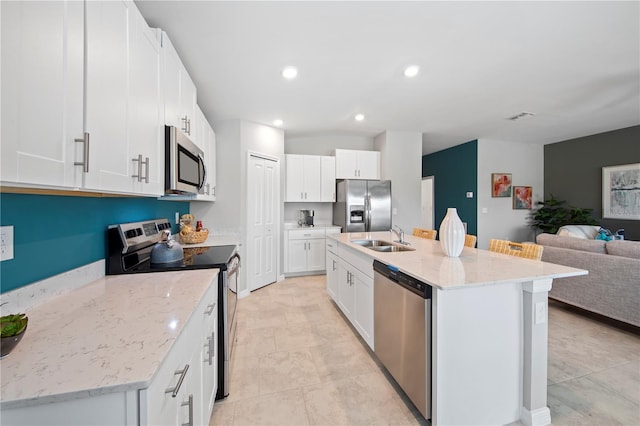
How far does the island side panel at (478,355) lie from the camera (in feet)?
4.47

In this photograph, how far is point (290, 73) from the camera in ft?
8.61

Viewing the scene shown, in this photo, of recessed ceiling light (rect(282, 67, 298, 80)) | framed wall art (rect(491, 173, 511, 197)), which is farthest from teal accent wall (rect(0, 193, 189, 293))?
framed wall art (rect(491, 173, 511, 197))

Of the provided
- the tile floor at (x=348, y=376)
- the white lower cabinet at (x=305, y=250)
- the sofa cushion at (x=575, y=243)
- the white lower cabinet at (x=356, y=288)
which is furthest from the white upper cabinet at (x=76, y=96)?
the sofa cushion at (x=575, y=243)

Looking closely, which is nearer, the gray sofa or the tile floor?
the tile floor

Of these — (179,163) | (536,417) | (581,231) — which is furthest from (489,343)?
(581,231)

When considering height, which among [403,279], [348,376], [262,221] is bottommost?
[348,376]

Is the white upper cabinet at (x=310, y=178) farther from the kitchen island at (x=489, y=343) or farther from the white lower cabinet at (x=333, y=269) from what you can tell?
the kitchen island at (x=489, y=343)

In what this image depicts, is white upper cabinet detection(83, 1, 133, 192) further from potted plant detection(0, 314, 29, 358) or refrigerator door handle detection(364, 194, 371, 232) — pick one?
refrigerator door handle detection(364, 194, 371, 232)

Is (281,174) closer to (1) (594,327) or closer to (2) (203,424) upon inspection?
(2) (203,424)

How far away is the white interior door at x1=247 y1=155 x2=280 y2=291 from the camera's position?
3.81m

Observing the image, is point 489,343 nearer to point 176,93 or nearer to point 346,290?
point 346,290

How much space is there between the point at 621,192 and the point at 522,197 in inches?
56.9

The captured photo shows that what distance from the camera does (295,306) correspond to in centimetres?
322

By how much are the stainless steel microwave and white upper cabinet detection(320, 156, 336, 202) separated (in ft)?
9.13
